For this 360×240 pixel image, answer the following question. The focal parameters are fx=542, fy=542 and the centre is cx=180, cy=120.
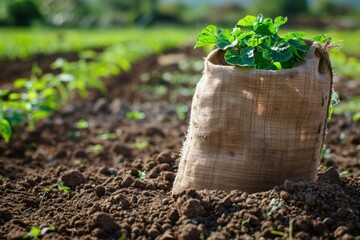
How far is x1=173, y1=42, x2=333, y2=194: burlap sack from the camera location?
3.14m

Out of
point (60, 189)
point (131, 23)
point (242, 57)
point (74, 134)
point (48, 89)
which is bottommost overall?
point (131, 23)

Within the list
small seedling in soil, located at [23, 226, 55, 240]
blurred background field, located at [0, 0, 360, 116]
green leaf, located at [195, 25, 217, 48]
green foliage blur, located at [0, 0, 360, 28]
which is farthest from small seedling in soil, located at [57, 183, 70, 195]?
green foliage blur, located at [0, 0, 360, 28]

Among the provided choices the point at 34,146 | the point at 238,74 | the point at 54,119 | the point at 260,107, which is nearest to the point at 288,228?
the point at 260,107

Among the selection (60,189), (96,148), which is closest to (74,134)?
(96,148)

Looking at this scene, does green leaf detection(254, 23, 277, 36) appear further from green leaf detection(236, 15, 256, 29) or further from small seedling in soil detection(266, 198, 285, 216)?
small seedling in soil detection(266, 198, 285, 216)

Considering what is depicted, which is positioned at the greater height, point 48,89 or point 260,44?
point 260,44

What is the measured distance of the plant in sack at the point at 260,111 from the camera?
10.3 feet

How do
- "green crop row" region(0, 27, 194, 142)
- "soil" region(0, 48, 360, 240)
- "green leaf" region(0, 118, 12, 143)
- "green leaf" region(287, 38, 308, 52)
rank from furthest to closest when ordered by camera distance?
1. "green crop row" region(0, 27, 194, 142)
2. "green leaf" region(0, 118, 12, 143)
3. "green leaf" region(287, 38, 308, 52)
4. "soil" region(0, 48, 360, 240)

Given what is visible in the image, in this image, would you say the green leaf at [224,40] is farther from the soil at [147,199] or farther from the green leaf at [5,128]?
the green leaf at [5,128]

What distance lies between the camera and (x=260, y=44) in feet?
10.7

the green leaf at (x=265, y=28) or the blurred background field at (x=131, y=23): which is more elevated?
the green leaf at (x=265, y=28)

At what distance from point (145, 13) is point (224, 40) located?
36603 millimetres

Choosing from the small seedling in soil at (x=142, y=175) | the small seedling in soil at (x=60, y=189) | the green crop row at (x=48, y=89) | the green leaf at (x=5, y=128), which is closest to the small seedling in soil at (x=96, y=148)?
the green crop row at (x=48, y=89)

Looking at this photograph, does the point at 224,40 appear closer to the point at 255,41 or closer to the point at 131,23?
the point at 255,41
